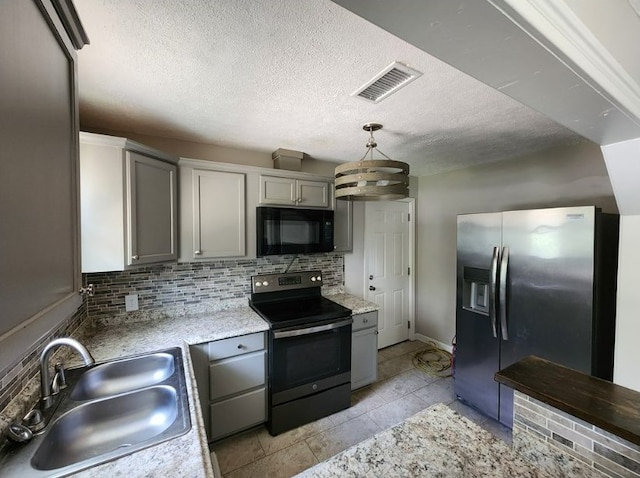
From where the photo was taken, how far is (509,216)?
2129 millimetres

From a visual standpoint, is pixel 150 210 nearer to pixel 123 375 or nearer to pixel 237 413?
pixel 123 375

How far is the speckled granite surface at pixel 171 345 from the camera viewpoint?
2.71ft

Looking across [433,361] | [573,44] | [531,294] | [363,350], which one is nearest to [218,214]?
[363,350]

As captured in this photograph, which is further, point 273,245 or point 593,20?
point 273,245

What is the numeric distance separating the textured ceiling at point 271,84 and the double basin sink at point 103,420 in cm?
152

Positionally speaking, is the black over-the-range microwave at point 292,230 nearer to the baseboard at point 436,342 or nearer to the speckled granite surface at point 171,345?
the speckled granite surface at point 171,345

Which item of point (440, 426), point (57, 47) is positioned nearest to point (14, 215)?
point (57, 47)

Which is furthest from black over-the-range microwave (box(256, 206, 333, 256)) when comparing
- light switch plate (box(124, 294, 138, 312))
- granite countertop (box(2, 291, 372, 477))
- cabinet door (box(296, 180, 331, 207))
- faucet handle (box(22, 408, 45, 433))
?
faucet handle (box(22, 408, 45, 433))

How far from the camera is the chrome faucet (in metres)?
1.05

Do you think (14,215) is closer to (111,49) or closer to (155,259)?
(111,49)

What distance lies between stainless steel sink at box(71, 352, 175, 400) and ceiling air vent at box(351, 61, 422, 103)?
1.87 meters

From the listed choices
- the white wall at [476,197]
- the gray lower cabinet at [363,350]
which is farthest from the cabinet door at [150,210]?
the white wall at [476,197]

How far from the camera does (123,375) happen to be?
4.92ft

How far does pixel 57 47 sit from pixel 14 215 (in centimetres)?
53
